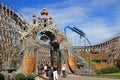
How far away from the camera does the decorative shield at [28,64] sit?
1232 inches

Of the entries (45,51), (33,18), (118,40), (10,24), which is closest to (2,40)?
(10,24)

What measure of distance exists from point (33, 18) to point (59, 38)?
4015mm

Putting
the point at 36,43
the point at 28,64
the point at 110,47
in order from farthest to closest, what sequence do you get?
the point at 110,47
the point at 36,43
the point at 28,64

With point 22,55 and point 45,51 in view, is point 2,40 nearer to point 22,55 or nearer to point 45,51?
point 22,55

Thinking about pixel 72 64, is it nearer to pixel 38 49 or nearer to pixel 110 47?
pixel 38 49

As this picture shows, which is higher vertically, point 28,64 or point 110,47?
point 110,47

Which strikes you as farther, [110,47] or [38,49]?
[110,47]

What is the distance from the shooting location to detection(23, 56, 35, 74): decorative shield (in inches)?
1232

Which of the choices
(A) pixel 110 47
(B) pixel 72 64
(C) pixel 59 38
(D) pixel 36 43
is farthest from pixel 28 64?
(A) pixel 110 47

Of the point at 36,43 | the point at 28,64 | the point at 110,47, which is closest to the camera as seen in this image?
the point at 28,64

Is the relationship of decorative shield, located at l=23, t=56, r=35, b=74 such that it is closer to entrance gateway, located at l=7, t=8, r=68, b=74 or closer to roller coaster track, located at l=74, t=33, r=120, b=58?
entrance gateway, located at l=7, t=8, r=68, b=74

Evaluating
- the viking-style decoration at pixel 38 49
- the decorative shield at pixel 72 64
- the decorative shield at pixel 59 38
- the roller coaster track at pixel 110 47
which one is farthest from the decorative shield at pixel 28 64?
the roller coaster track at pixel 110 47

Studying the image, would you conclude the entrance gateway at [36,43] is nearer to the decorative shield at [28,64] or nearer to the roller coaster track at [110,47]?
the decorative shield at [28,64]

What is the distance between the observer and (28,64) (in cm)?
3147
